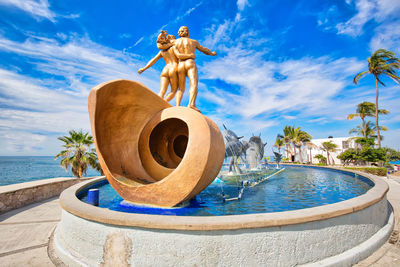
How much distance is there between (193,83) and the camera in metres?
7.56

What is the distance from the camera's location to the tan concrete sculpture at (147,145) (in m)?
5.27

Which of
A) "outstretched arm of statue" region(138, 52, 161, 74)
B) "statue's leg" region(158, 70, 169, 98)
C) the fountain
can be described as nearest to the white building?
the fountain

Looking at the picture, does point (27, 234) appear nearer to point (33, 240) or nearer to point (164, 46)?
point (33, 240)

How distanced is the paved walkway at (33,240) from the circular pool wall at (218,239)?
47cm

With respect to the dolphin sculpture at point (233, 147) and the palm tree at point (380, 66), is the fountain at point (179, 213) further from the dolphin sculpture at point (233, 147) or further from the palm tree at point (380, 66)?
the palm tree at point (380, 66)

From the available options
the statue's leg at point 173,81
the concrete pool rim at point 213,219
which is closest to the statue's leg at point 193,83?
the statue's leg at point 173,81

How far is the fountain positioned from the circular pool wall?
0.01 m

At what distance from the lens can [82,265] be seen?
137 inches

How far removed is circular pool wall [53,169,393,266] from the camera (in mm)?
3066

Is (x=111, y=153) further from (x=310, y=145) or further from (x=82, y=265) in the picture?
(x=310, y=145)

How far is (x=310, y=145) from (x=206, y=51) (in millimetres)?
42748

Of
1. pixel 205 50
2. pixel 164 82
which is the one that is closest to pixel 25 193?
pixel 164 82

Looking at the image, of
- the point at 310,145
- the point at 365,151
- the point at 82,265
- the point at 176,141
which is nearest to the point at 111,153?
the point at 176,141

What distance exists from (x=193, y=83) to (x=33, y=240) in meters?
6.07
